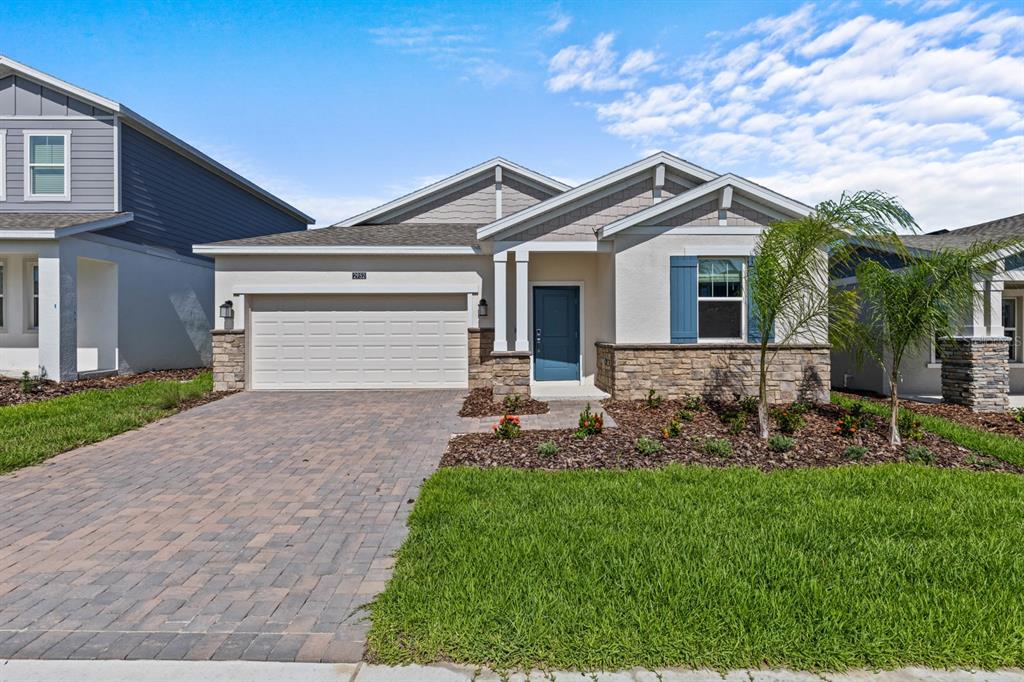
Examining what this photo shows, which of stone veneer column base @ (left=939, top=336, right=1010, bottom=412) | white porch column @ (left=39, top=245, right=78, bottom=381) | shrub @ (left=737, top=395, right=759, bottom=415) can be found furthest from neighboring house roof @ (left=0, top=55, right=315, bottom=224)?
stone veneer column base @ (left=939, top=336, right=1010, bottom=412)

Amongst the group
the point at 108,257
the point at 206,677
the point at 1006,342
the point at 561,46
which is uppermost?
the point at 561,46

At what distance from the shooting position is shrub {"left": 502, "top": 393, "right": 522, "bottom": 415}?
9930 mm

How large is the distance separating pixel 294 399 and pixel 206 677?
920cm

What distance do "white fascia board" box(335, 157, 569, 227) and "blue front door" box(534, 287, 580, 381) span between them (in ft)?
13.8

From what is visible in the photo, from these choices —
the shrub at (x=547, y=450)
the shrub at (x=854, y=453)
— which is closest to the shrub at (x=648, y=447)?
the shrub at (x=547, y=450)

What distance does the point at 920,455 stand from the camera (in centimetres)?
678

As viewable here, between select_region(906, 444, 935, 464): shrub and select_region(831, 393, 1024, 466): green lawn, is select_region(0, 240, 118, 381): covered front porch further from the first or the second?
select_region(831, 393, 1024, 466): green lawn

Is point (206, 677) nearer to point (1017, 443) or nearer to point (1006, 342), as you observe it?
point (1017, 443)

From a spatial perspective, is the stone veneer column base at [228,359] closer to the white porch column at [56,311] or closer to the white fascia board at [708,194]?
the white porch column at [56,311]

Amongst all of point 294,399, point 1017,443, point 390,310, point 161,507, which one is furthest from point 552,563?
point 390,310

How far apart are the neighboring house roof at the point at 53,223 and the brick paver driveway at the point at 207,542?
651cm

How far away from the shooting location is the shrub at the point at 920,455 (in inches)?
264

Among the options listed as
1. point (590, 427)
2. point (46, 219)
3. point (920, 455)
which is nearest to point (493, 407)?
point (590, 427)

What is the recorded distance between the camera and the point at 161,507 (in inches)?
206
